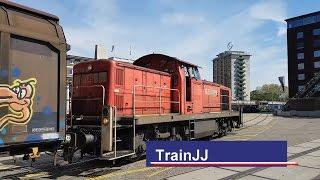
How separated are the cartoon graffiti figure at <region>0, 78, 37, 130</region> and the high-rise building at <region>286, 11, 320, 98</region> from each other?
87.0m

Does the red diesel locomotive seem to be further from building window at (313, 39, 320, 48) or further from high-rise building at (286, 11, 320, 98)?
building window at (313, 39, 320, 48)

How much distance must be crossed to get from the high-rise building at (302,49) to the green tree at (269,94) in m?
48.3

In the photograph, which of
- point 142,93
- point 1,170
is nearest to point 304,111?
point 142,93

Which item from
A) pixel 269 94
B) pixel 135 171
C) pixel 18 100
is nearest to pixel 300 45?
pixel 269 94

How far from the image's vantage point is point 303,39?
91375 millimetres

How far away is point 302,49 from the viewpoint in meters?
91.6

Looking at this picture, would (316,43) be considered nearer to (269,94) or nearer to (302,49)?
(302,49)

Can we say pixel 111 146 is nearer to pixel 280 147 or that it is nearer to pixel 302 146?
pixel 280 147

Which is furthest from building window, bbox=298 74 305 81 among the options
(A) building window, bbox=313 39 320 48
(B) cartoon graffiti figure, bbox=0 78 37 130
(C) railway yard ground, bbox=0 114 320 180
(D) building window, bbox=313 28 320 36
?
(B) cartoon graffiti figure, bbox=0 78 37 130

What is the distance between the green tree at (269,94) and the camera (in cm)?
14250

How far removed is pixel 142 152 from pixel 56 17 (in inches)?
226

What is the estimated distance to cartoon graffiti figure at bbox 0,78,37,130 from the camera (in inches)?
259

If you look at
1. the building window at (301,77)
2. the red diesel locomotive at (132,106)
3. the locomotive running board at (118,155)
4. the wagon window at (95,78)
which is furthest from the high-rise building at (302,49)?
the locomotive running board at (118,155)

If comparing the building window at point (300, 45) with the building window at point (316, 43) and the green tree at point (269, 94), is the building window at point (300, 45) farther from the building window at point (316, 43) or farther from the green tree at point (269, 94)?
the green tree at point (269, 94)
